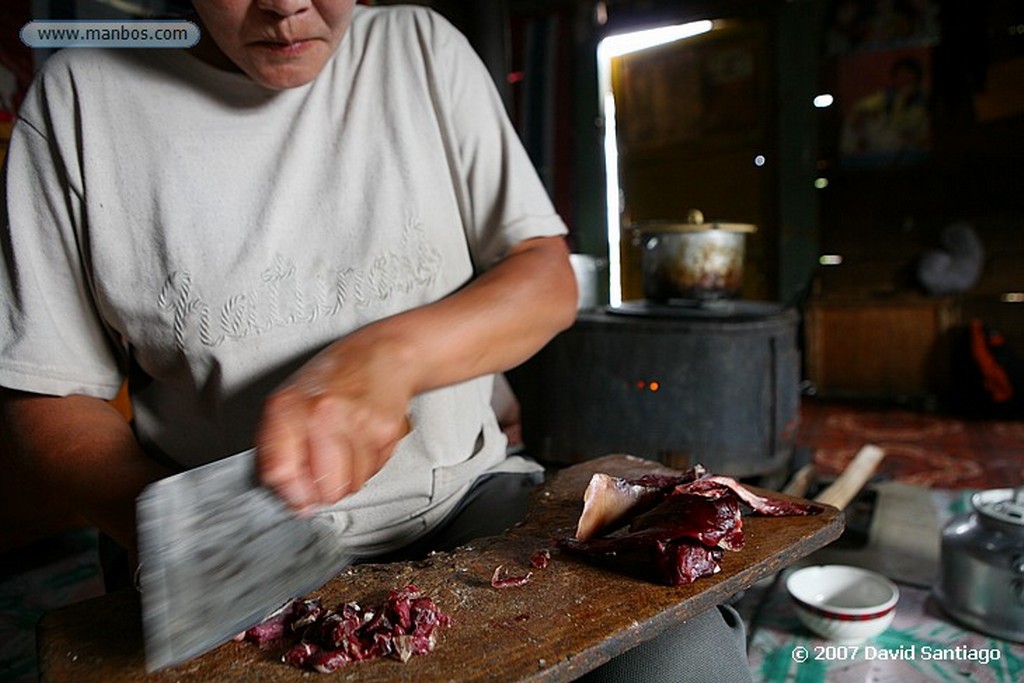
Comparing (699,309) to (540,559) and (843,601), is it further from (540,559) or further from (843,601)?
(540,559)

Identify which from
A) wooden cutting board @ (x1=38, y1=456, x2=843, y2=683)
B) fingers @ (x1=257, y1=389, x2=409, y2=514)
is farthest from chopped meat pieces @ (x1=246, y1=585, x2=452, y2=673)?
fingers @ (x1=257, y1=389, x2=409, y2=514)

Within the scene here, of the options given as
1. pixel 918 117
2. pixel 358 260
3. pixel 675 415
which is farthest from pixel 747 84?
pixel 358 260

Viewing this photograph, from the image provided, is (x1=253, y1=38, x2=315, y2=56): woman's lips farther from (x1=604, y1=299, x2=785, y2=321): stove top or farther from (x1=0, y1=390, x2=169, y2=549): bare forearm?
(x1=604, y1=299, x2=785, y2=321): stove top

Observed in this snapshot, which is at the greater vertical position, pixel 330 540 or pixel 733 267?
pixel 733 267

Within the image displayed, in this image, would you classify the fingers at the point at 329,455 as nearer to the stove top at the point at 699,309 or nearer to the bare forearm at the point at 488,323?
the bare forearm at the point at 488,323

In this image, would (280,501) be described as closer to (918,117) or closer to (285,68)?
(285,68)

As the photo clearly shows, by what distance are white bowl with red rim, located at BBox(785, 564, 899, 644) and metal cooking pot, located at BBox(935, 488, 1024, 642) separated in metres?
0.18

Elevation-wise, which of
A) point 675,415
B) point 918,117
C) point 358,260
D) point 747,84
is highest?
point 747,84

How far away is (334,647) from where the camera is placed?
32.1 inches

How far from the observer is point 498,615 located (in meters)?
0.89

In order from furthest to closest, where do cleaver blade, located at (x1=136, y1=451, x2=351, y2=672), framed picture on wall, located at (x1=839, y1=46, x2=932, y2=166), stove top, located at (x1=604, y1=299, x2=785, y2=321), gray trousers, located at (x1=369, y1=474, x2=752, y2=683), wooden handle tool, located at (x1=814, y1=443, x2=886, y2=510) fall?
1. framed picture on wall, located at (x1=839, y1=46, x2=932, y2=166)
2. stove top, located at (x1=604, y1=299, x2=785, y2=321)
3. wooden handle tool, located at (x1=814, y1=443, x2=886, y2=510)
4. gray trousers, located at (x1=369, y1=474, x2=752, y2=683)
5. cleaver blade, located at (x1=136, y1=451, x2=351, y2=672)

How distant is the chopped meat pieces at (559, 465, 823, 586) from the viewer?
3.16ft

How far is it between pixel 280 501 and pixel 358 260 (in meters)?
0.56

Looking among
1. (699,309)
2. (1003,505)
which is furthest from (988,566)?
(699,309)
